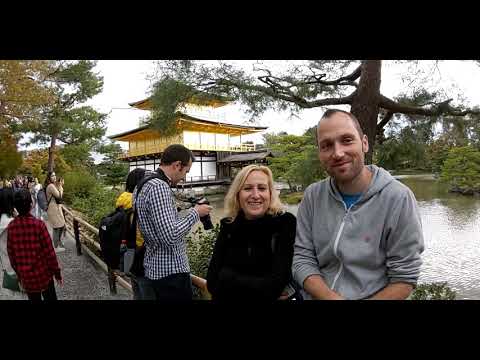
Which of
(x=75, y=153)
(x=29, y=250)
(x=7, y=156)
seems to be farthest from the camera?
(x=75, y=153)

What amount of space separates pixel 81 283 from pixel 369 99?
3.10 meters

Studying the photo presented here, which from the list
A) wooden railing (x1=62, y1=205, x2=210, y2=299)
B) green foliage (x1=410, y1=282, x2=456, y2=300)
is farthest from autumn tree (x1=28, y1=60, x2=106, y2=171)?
green foliage (x1=410, y1=282, x2=456, y2=300)

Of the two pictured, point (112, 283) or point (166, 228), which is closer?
point (166, 228)

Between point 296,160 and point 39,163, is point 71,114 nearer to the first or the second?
point 39,163

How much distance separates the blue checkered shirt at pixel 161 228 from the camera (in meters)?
1.16

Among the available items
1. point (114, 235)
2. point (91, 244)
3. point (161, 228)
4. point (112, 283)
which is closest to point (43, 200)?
point (91, 244)

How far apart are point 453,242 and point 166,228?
5.19 meters

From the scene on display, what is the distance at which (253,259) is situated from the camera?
82 centimetres

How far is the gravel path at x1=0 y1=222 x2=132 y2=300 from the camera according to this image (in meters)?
2.74

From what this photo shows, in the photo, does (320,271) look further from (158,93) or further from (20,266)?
(158,93)

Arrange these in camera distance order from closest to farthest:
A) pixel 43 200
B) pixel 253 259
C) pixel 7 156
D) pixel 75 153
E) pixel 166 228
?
pixel 253 259 → pixel 166 228 → pixel 43 200 → pixel 7 156 → pixel 75 153

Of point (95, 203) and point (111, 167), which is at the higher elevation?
point (111, 167)

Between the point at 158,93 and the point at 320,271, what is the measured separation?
2.55 meters

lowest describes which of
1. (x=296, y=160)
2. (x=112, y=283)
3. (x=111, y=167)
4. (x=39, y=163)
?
(x=112, y=283)
